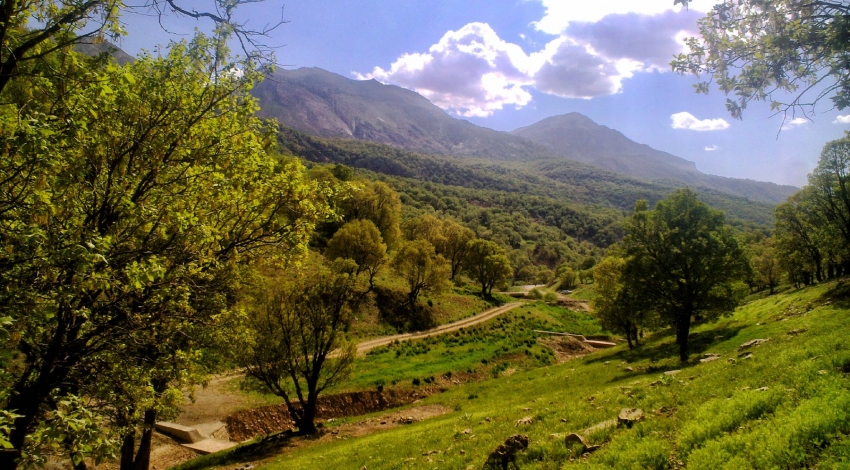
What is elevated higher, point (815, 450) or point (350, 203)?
point (350, 203)

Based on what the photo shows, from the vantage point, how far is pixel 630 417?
10469 mm

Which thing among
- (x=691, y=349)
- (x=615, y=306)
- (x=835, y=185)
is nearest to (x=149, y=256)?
(x=691, y=349)

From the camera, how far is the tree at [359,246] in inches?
2101

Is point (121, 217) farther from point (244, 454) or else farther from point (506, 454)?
point (244, 454)


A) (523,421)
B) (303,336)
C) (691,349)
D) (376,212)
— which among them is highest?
(376,212)

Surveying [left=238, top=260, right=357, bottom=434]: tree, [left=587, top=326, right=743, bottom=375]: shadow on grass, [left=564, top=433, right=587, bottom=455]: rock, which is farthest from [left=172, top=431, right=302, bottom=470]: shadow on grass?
[left=587, top=326, right=743, bottom=375]: shadow on grass

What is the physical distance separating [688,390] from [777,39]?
34.1 feet

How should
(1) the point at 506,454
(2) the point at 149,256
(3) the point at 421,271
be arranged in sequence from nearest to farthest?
(2) the point at 149,256, (1) the point at 506,454, (3) the point at 421,271

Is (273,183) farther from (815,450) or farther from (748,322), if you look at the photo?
(748,322)

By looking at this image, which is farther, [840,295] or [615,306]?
[615,306]

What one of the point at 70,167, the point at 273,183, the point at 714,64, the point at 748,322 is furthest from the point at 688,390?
the point at 748,322

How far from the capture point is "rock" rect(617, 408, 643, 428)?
10.3 m

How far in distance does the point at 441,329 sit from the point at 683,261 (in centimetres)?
3476

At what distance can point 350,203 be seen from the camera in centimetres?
7238
